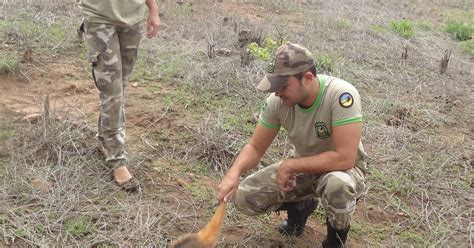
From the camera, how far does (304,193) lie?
2814mm

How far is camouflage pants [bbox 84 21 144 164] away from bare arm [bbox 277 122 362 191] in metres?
1.04

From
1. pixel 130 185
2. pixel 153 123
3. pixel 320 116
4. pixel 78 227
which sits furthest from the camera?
pixel 153 123

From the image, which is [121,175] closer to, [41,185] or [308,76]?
[41,185]

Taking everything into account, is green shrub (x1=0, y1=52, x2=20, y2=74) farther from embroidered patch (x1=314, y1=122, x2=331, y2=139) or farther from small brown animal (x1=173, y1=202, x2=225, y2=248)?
embroidered patch (x1=314, y1=122, x2=331, y2=139)

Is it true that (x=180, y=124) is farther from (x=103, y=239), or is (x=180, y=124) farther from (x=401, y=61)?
(x=401, y=61)

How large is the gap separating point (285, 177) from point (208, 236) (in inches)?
18.4

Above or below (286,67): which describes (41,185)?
below

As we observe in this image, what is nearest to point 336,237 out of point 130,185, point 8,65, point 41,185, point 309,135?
point 309,135

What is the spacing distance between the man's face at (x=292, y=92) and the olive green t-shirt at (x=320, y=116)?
118 millimetres

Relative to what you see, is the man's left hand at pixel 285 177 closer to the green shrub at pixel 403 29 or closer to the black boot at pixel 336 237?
the black boot at pixel 336 237

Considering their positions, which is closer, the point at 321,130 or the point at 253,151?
the point at 321,130

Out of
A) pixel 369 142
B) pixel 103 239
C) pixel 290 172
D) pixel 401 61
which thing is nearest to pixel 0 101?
pixel 103 239

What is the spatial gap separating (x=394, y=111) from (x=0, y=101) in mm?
3196

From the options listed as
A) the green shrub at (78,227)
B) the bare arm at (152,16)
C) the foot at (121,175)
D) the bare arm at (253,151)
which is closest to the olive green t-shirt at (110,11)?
the bare arm at (152,16)
